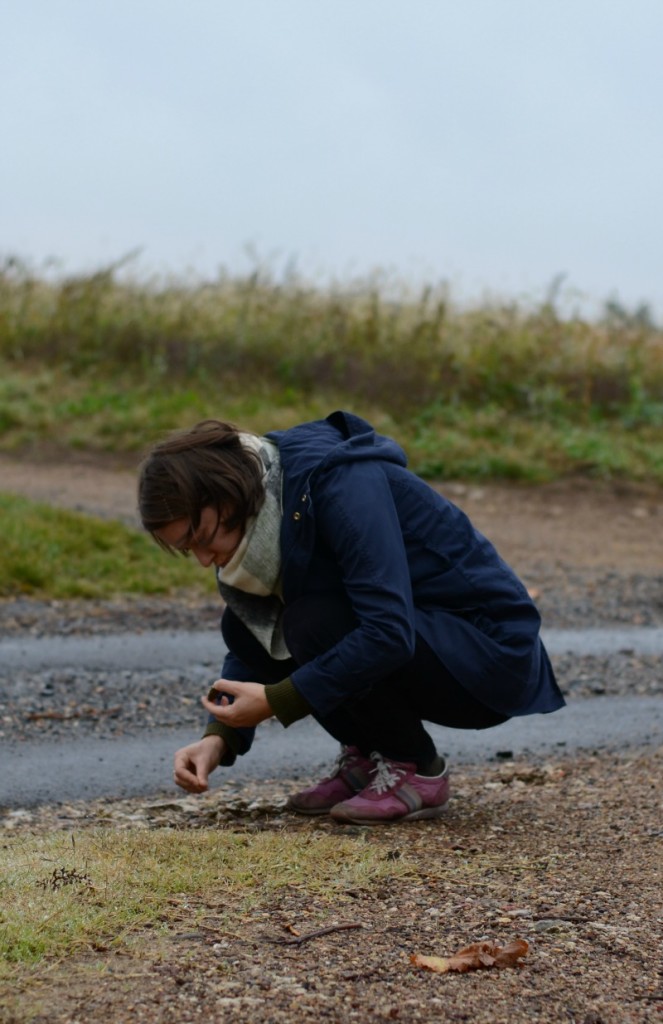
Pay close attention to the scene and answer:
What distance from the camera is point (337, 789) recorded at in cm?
363

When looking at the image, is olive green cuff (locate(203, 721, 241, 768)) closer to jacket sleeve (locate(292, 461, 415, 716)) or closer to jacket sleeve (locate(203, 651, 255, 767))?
jacket sleeve (locate(203, 651, 255, 767))

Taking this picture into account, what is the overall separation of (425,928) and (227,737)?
3.17 ft

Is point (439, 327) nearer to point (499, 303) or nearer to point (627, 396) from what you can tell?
point (499, 303)

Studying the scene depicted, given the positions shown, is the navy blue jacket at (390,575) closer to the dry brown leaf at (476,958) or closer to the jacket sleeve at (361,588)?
the jacket sleeve at (361,588)

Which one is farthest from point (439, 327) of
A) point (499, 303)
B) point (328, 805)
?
point (328, 805)

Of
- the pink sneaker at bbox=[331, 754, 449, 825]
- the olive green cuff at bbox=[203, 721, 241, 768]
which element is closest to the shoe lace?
the pink sneaker at bbox=[331, 754, 449, 825]

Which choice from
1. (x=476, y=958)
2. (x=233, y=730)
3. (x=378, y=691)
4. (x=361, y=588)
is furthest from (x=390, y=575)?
(x=476, y=958)

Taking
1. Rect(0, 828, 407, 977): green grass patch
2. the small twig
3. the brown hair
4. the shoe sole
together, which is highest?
the brown hair

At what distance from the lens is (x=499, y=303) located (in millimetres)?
14266

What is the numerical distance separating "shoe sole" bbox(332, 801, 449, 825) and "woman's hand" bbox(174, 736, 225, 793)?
39 centimetres

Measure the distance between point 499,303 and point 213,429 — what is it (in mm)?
11497

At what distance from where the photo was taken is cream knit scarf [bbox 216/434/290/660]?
317cm

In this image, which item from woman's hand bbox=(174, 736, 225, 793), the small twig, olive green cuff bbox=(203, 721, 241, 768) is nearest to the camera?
the small twig

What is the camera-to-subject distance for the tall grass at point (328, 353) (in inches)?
494
